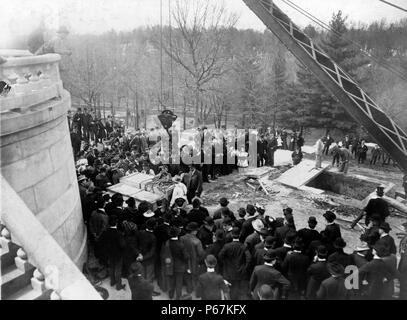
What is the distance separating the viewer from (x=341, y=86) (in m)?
9.16

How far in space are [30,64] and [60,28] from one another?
936 centimetres

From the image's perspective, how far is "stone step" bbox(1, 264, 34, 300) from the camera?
4.57 m

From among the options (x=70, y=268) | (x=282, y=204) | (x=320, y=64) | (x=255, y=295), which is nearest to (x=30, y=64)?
(x=70, y=268)

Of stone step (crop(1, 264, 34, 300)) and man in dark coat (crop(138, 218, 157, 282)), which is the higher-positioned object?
stone step (crop(1, 264, 34, 300))

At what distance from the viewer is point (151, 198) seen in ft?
35.8

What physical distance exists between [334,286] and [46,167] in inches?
229

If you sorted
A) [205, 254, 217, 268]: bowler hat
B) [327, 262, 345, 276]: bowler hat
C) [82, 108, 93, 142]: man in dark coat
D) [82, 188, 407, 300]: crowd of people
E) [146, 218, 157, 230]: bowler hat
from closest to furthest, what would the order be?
1. [327, 262, 345, 276]: bowler hat
2. [205, 254, 217, 268]: bowler hat
3. [82, 188, 407, 300]: crowd of people
4. [146, 218, 157, 230]: bowler hat
5. [82, 108, 93, 142]: man in dark coat

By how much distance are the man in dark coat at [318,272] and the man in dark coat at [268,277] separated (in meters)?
0.49

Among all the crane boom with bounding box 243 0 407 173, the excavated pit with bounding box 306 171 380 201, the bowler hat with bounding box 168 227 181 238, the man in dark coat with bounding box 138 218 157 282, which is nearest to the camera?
the bowler hat with bounding box 168 227 181 238

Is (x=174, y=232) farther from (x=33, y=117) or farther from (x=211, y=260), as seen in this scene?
(x=33, y=117)

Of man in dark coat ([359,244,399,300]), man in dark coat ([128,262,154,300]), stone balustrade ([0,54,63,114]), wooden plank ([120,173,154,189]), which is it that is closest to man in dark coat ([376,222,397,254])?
man in dark coat ([359,244,399,300])

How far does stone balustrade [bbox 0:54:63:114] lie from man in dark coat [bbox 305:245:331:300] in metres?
5.95

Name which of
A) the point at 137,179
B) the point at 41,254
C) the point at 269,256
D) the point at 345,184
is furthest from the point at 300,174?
the point at 41,254

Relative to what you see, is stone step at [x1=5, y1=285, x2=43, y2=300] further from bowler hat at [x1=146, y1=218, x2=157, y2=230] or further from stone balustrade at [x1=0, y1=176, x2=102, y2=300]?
bowler hat at [x1=146, y1=218, x2=157, y2=230]
